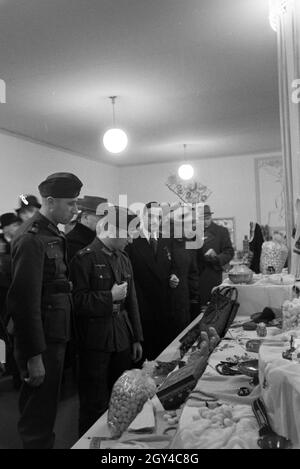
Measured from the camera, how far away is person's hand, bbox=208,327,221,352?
43.8 inches

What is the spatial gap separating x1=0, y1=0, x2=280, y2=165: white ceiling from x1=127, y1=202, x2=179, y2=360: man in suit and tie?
0.53 meters

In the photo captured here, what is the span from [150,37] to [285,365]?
4.93 ft

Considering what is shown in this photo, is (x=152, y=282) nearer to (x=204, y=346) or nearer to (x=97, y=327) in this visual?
(x=97, y=327)

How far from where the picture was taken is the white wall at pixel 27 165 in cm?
162

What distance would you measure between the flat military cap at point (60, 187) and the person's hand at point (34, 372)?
1.34 feet

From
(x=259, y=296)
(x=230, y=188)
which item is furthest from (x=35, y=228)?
(x=230, y=188)

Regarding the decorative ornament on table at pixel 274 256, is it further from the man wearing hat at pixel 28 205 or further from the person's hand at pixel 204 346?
the man wearing hat at pixel 28 205

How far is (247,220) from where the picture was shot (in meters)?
4.41

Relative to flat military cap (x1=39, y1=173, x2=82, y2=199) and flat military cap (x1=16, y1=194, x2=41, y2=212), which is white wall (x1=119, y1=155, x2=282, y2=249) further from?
flat military cap (x1=39, y1=173, x2=82, y2=199)

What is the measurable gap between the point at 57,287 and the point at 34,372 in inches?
8.6

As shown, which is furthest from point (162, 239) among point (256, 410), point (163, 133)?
point (163, 133)

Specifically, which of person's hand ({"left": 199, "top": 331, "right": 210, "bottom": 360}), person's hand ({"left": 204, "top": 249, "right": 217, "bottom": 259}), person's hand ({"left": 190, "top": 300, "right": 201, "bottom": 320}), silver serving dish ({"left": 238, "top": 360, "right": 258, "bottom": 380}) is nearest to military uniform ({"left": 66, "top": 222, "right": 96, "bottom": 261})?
person's hand ({"left": 199, "top": 331, "right": 210, "bottom": 360})

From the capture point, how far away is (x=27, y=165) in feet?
5.49
